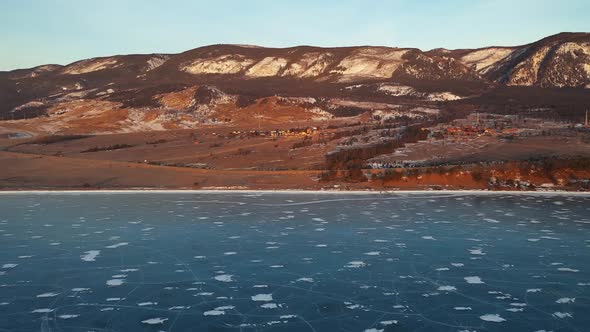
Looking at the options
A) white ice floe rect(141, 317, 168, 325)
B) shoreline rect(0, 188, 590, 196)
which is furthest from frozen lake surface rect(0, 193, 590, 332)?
shoreline rect(0, 188, 590, 196)

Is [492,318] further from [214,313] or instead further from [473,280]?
[214,313]

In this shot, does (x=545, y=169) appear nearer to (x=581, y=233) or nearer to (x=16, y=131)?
(x=581, y=233)

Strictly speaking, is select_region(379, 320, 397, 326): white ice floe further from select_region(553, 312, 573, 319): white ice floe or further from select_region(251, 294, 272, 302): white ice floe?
select_region(553, 312, 573, 319): white ice floe

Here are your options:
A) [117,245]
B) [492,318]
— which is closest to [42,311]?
[117,245]

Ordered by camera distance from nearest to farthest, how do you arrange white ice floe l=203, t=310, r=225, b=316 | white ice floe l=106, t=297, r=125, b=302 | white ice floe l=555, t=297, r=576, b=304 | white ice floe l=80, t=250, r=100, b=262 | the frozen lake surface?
the frozen lake surface < white ice floe l=203, t=310, r=225, b=316 < white ice floe l=555, t=297, r=576, b=304 < white ice floe l=106, t=297, r=125, b=302 < white ice floe l=80, t=250, r=100, b=262

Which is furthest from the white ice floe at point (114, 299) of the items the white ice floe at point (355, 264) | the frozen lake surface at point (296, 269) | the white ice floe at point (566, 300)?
the white ice floe at point (566, 300)

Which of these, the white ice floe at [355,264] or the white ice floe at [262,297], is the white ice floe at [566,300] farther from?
the white ice floe at [262,297]
